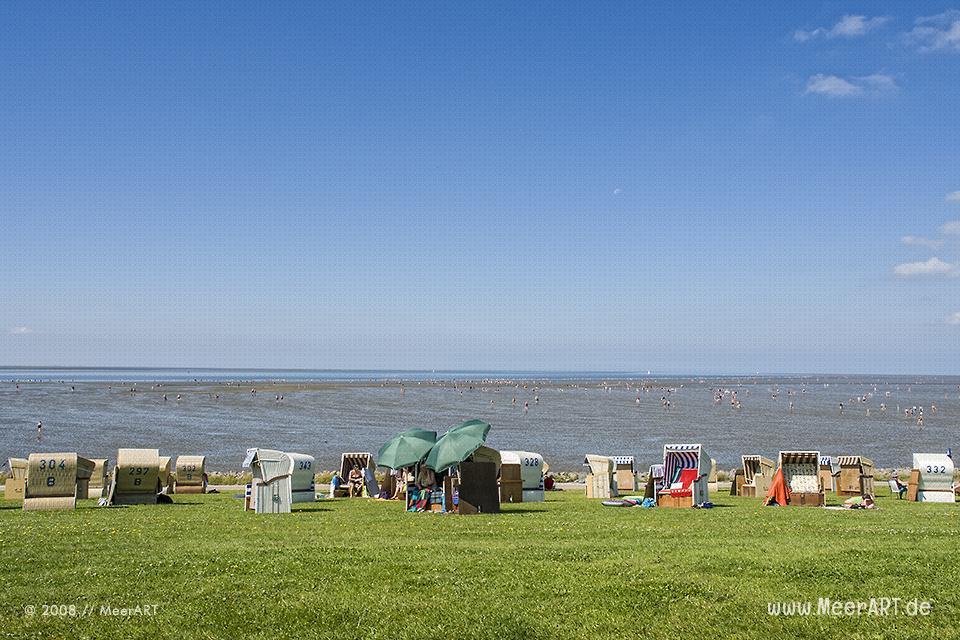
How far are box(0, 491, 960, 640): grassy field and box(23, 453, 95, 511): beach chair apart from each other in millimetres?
5317

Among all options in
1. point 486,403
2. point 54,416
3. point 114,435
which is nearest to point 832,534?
point 114,435

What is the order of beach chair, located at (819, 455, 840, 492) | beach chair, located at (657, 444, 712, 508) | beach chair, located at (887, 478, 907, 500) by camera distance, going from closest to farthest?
beach chair, located at (657, 444, 712, 508) < beach chair, located at (887, 478, 907, 500) < beach chair, located at (819, 455, 840, 492)

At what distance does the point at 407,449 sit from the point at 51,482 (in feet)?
30.9

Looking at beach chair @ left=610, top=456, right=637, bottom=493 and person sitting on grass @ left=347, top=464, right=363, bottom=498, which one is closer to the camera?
person sitting on grass @ left=347, top=464, right=363, bottom=498

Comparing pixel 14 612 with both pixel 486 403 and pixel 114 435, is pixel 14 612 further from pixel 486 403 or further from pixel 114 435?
pixel 486 403

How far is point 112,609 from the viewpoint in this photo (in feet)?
33.0

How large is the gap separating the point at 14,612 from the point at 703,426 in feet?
246

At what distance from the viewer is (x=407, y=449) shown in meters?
24.4

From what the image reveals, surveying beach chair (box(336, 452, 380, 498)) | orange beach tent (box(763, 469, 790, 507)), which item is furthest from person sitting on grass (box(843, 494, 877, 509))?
beach chair (box(336, 452, 380, 498))

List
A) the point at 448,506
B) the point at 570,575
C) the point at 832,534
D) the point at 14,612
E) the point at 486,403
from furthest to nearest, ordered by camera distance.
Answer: the point at 486,403, the point at 448,506, the point at 832,534, the point at 570,575, the point at 14,612

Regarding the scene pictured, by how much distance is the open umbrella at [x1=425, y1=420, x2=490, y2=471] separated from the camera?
→ 22.2 m

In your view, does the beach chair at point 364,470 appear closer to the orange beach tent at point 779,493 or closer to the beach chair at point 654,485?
the beach chair at point 654,485
